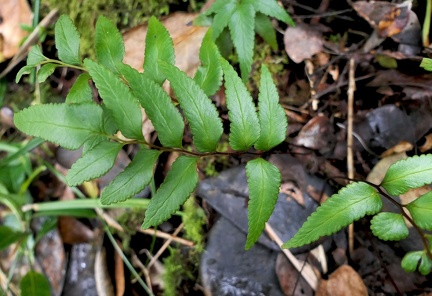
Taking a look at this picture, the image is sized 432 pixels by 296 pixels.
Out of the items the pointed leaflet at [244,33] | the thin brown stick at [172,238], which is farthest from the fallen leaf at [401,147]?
the thin brown stick at [172,238]

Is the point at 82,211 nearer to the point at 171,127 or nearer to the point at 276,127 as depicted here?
the point at 171,127

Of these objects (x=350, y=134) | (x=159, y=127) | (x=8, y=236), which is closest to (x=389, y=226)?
(x=350, y=134)

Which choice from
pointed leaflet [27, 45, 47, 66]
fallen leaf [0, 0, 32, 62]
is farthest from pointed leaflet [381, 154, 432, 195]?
fallen leaf [0, 0, 32, 62]

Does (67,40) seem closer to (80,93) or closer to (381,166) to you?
(80,93)

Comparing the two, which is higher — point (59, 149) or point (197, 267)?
point (59, 149)

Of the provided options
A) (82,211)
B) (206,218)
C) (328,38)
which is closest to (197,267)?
(206,218)

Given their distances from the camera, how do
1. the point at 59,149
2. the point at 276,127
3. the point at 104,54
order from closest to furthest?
1. the point at 276,127
2. the point at 104,54
3. the point at 59,149

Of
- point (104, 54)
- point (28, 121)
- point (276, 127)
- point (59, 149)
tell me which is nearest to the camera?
point (28, 121)

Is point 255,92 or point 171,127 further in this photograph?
point 255,92
